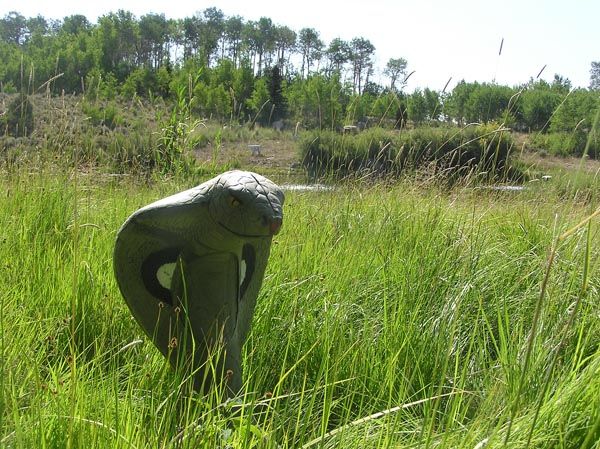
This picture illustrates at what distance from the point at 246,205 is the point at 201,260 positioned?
29 centimetres

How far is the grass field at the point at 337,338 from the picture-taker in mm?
1557

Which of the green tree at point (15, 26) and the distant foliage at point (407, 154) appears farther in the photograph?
the green tree at point (15, 26)

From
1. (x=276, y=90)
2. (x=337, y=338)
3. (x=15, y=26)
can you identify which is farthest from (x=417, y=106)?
(x=15, y=26)

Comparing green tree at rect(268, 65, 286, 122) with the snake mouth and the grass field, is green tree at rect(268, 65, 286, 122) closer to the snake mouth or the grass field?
the grass field

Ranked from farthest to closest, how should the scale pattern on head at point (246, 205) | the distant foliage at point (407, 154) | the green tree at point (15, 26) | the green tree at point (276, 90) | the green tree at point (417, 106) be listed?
the green tree at point (15, 26) → the green tree at point (276, 90) → the green tree at point (417, 106) → the distant foliage at point (407, 154) → the scale pattern on head at point (246, 205)

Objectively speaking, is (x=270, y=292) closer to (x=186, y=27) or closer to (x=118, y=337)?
(x=118, y=337)

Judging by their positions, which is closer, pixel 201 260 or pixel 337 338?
pixel 201 260

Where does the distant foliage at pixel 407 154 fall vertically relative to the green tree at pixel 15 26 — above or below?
below

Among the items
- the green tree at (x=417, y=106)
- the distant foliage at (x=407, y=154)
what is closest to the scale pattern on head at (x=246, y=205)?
the distant foliage at (x=407, y=154)

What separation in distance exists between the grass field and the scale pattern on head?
33 centimetres

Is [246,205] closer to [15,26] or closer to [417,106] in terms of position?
[417,106]

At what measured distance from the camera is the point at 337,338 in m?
2.24

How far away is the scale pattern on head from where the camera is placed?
1.48m

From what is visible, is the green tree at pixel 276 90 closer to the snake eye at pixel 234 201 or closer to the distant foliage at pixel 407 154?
the distant foliage at pixel 407 154
